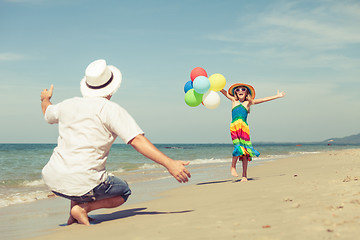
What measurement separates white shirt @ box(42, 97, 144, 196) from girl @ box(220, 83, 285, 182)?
12.7ft

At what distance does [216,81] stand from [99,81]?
3.89m

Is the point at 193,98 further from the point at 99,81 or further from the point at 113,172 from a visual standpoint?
the point at 113,172

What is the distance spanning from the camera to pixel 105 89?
10.9 ft

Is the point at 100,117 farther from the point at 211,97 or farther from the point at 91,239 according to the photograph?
the point at 211,97

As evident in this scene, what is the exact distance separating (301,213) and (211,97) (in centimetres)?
399

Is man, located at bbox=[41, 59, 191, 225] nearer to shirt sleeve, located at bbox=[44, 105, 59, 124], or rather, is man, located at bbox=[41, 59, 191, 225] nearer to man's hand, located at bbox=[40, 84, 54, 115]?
shirt sleeve, located at bbox=[44, 105, 59, 124]

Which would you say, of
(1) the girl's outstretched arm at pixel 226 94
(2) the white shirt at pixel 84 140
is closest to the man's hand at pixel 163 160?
(2) the white shirt at pixel 84 140

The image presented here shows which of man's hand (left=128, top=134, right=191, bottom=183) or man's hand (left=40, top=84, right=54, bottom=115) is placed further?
man's hand (left=40, top=84, right=54, bottom=115)

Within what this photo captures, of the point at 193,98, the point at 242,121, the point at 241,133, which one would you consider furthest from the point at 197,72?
the point at 241,133

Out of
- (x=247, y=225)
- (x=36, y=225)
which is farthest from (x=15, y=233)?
Result: (x=247, y=225)

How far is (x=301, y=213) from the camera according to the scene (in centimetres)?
302

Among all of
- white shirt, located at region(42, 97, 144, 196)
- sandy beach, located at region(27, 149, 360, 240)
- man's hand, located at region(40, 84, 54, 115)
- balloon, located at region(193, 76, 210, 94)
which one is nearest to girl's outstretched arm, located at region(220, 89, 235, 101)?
balloon, located at region(193, 76, 210, 94)

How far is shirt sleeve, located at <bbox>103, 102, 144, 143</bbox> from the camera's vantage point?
117 inches

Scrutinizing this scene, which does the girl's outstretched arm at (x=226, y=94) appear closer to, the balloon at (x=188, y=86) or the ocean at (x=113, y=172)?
the balloon at (x=188, y=86)
